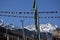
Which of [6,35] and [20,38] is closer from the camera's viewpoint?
[6,35]

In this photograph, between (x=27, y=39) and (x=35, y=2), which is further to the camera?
(x=27, y=39)

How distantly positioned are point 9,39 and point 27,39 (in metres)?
19.8

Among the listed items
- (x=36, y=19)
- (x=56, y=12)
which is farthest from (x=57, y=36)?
(x=36, y=19)

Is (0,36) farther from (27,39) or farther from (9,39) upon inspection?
(27,39)

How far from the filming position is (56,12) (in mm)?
16531

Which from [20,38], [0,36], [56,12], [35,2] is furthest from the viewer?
[20,38]

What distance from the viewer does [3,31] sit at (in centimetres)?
5172

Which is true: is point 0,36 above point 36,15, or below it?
below

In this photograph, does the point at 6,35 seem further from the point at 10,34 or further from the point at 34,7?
the point at 34,7

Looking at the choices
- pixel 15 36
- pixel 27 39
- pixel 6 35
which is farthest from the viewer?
pixel 27 39

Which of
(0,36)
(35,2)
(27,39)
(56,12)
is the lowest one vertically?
(27,39)

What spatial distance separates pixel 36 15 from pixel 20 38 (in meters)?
55.5

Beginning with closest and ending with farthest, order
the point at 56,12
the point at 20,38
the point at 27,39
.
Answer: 1. the point at 56,12
2. the point at 20,38
3. the point at 27,39

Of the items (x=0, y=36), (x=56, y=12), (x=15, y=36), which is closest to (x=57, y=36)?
(x=15, y=36)
